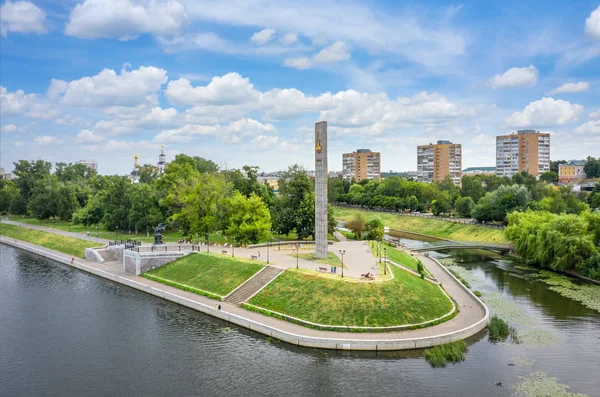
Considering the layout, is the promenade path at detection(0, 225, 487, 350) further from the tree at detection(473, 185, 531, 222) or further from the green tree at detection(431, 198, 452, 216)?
the green tree at detection(431, 198, 452, 216)

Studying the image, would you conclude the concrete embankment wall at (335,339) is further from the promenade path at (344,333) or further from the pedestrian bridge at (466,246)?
the pedestrian bridge at (466,246)

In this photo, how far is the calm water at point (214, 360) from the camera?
26.0 metres

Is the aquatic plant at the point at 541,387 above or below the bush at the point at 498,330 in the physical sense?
below

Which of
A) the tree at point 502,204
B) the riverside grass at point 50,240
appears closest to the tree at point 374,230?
the tree at point 502,204

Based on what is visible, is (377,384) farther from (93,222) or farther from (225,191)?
(93,222)

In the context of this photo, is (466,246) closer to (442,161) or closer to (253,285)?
(253,285)

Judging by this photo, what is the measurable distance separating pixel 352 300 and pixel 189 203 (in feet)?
112

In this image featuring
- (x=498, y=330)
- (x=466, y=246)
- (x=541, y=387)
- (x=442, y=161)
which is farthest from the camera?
(x=442, y=161)

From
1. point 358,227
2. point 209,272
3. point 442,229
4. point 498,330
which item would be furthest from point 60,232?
point 498,330

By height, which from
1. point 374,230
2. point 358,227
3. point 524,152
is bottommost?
point 374,230

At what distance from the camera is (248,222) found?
59.0 m

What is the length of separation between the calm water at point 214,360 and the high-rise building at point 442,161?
5200 inches

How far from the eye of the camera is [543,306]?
137 ft

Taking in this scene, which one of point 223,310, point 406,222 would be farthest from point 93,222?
point 406,222
